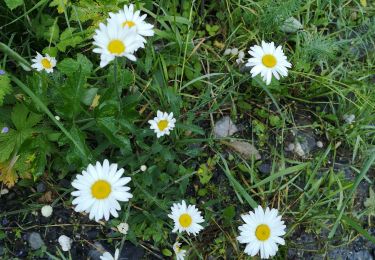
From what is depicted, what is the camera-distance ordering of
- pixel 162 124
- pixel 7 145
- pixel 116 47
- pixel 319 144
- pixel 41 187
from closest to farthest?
1. pixel 116 47
2. pixel 7 145
3. pixel 162 124
4. pixel 41 187
5. pixel 319 144

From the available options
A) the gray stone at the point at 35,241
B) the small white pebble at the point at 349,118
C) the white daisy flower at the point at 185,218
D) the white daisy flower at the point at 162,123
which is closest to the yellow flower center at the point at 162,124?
the white daisy flower at the point at 162,123

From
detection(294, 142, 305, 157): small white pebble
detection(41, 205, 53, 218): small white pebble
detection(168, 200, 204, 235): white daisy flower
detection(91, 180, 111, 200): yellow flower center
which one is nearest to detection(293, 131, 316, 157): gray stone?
detection(294, 142, 305, 157): small white pebble

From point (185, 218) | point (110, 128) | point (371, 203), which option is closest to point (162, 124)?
point (110, 128)

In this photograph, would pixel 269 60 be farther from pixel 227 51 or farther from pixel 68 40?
pixel 68 40

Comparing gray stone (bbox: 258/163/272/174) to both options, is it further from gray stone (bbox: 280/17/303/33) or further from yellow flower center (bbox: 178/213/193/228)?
gray stone (bbox: 280/17/303/33)

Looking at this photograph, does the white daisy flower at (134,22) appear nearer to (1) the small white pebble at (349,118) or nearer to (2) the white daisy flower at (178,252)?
(2) the white daisy flower at (178,252)

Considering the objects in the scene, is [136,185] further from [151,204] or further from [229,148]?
[229,148]
